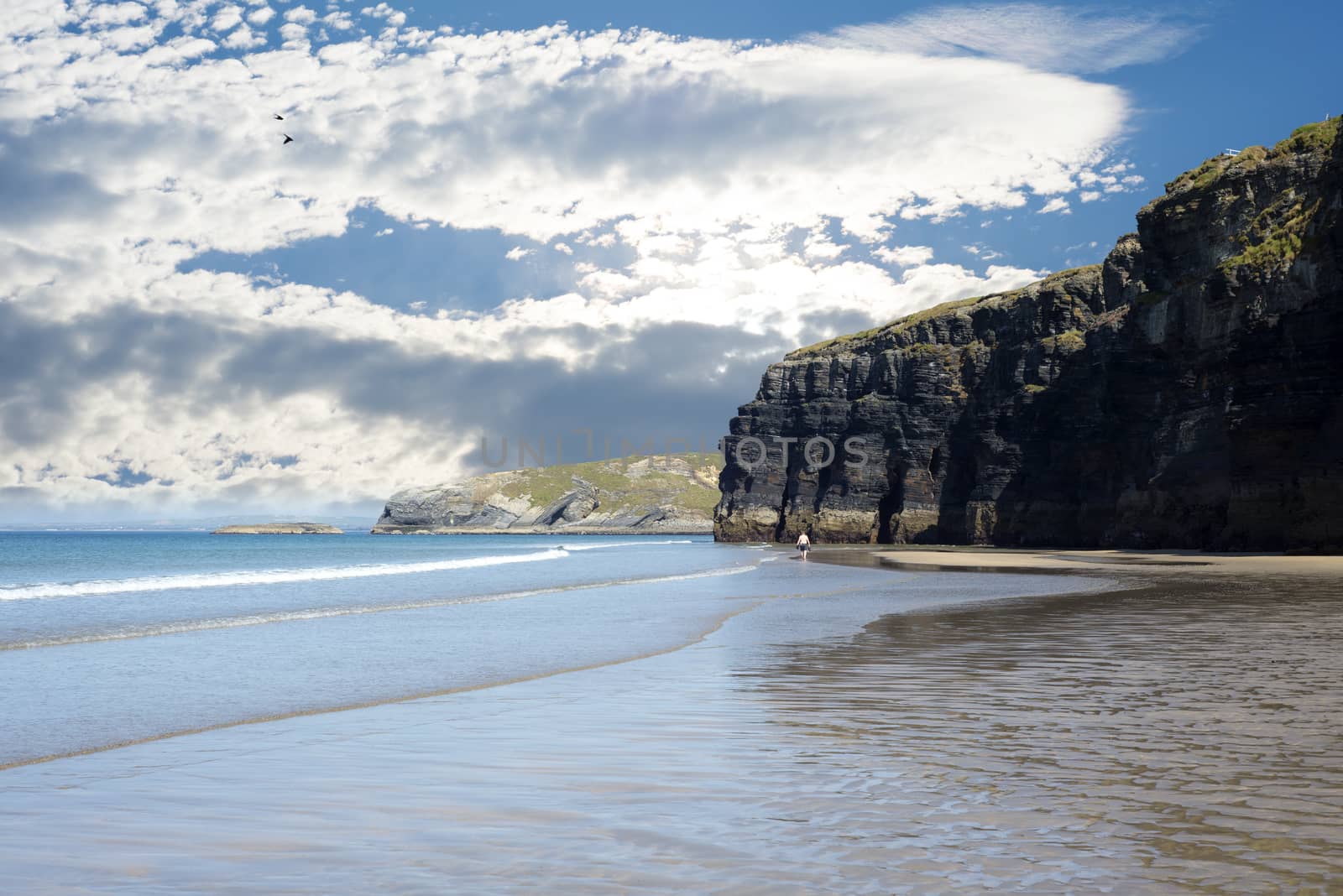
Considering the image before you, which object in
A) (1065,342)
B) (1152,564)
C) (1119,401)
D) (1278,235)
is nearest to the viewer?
(1152,564)

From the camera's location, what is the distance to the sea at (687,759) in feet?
19.8

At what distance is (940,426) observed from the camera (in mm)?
132000

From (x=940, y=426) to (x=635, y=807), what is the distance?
129024mm

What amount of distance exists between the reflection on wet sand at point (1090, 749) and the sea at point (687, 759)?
0.04m

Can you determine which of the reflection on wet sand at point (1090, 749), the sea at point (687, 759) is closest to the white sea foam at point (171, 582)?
the sea at point (687, 759)

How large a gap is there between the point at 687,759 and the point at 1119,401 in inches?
3517

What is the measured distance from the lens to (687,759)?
9.21m

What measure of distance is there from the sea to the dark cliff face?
146 ft

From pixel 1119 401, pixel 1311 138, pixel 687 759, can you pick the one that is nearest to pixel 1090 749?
pixel 687 759

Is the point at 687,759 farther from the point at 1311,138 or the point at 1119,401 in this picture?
the point at 1119,401

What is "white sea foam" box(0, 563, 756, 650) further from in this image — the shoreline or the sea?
the shoreline

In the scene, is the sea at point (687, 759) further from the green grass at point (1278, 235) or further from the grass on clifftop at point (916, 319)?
the grass on clifftop at point (916, 319)

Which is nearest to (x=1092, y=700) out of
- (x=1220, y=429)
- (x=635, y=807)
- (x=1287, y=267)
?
(x=635, y=807)

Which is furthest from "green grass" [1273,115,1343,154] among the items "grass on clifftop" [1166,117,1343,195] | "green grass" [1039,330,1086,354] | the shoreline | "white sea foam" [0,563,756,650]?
"white sea foam" [0,563,756,650]
